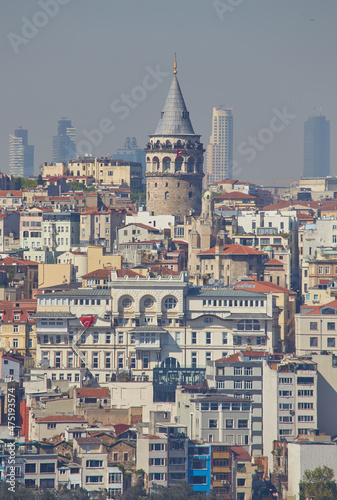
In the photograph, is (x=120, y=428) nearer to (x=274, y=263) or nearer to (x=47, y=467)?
(x=47, y=467)

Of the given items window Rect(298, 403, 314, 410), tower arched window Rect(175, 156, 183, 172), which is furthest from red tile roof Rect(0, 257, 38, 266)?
window Rect(298, 403, 314, 410)

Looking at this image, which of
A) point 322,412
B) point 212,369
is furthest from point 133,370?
point 322,412

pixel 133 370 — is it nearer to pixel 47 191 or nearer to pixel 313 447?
pixel 313 447

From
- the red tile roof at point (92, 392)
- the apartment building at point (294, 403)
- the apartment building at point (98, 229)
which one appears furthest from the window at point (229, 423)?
the apartment building at point (98, 229)

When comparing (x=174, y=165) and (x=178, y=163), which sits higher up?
(x=178, y=163)

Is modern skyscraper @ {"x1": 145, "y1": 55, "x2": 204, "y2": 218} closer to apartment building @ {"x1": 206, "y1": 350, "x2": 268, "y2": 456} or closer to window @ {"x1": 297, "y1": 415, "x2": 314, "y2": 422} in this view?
apartment building @ {"x1": 206, "y1": 350, "x2": 268, "y2": 456}

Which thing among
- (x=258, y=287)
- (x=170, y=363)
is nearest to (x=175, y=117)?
(x=258, y=287)
